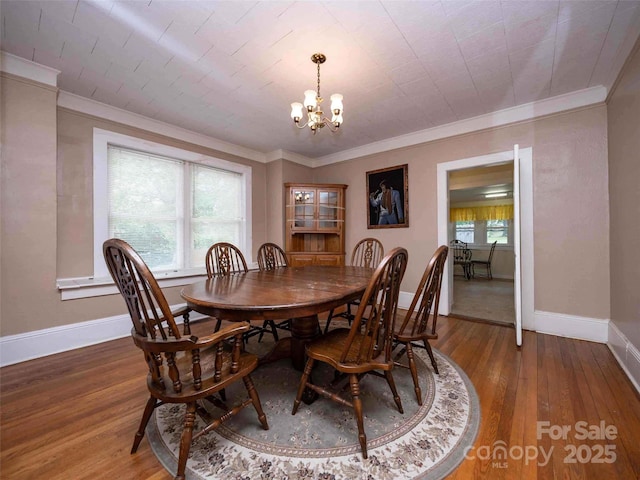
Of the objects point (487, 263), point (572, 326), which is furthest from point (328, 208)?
point (487, 263)

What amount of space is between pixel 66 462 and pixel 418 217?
378 centimetres

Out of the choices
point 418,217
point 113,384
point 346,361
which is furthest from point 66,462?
point 418,217

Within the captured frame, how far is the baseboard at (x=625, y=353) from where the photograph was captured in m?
1.73

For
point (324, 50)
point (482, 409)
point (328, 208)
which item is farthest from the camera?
point (328, 208)

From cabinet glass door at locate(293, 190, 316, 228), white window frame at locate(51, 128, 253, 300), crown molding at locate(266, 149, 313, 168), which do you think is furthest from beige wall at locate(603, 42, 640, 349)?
white window frame at locate(51, 128, 253, 300)

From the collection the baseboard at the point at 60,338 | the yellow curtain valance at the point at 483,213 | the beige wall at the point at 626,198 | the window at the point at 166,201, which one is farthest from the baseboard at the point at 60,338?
the yellow curtain valance at the point at 483,213

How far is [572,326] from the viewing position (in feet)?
8.42

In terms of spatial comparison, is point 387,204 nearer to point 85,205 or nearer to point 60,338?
point 85,205

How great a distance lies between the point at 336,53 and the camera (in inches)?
77.4

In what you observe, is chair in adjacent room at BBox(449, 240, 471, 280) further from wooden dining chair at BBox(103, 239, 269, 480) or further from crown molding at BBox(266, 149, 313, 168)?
wooden dining chair at BBox(103, 239, 269, 480)

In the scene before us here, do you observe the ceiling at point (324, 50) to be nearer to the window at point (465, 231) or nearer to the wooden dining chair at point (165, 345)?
the wooden dining chair at point (165, 345)

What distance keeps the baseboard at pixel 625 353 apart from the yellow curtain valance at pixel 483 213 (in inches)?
208

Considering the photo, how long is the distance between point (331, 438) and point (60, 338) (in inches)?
107

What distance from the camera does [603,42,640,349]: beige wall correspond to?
180cm
